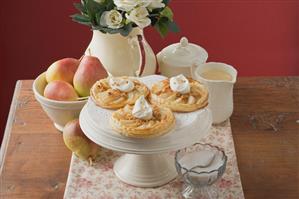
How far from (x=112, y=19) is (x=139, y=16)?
69 millimetres

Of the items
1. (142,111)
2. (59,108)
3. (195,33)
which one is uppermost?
(142,111)

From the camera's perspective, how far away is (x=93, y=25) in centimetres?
163

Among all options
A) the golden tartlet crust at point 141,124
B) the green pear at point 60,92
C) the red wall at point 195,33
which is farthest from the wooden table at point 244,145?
the red wall at point 195,33

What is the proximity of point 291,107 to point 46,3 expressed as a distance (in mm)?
1039

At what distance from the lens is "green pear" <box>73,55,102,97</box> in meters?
1.57

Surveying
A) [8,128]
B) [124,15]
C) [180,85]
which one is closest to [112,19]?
[124,15]

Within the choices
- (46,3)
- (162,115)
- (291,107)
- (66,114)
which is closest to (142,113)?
(162,115)

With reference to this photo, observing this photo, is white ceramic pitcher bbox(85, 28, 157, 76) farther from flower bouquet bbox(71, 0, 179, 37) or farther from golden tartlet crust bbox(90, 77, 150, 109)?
golden tartlet crust bbox(90, 77, 150, 109)

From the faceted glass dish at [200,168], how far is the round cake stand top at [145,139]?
0.21 feet

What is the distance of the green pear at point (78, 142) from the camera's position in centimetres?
151

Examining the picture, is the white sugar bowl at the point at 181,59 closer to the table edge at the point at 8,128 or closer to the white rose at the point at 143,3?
the white rose at the point at 143,3

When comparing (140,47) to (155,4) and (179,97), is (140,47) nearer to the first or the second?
(155,4)

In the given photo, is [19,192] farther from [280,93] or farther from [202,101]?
[280,93]

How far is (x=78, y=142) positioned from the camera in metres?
1.51
